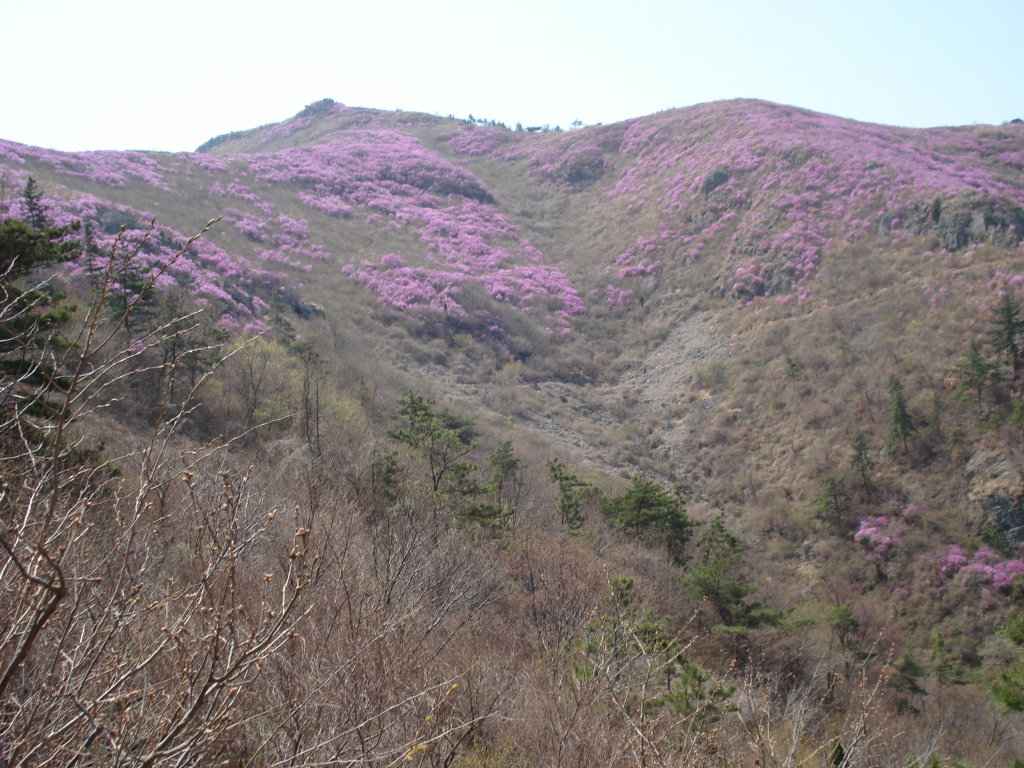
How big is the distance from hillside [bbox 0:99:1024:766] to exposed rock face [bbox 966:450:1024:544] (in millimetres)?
84

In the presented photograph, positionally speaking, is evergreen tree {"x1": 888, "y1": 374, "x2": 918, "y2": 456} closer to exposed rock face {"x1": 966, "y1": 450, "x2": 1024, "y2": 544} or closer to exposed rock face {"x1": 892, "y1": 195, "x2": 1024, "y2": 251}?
exposed rock face {"x1": 966, "y1": 450, "x2": 1024, "y2": 544}

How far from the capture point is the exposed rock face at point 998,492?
1503 cm

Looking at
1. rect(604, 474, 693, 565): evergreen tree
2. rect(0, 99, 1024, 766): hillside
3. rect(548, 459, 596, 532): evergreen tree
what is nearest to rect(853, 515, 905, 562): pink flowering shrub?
rect(0, 99, 1024, 766): hillside

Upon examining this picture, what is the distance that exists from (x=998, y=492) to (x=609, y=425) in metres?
13.7

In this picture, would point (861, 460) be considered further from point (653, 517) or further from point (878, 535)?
point (653, 517)

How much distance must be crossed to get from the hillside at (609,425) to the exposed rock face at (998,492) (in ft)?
0.28

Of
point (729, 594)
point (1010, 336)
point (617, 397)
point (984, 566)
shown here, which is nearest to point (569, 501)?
point (729, 594)

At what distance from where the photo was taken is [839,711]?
11.8 meters

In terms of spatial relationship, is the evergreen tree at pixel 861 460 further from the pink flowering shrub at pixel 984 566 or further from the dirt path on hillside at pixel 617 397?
the dirt path on hillside at pixel 617 397

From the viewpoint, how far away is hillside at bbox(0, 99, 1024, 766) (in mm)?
5191

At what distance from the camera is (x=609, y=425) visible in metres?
25.9

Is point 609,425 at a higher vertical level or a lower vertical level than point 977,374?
lower

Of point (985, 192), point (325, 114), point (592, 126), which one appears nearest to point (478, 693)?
point (985, 192)

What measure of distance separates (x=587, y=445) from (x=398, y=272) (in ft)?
53.9
